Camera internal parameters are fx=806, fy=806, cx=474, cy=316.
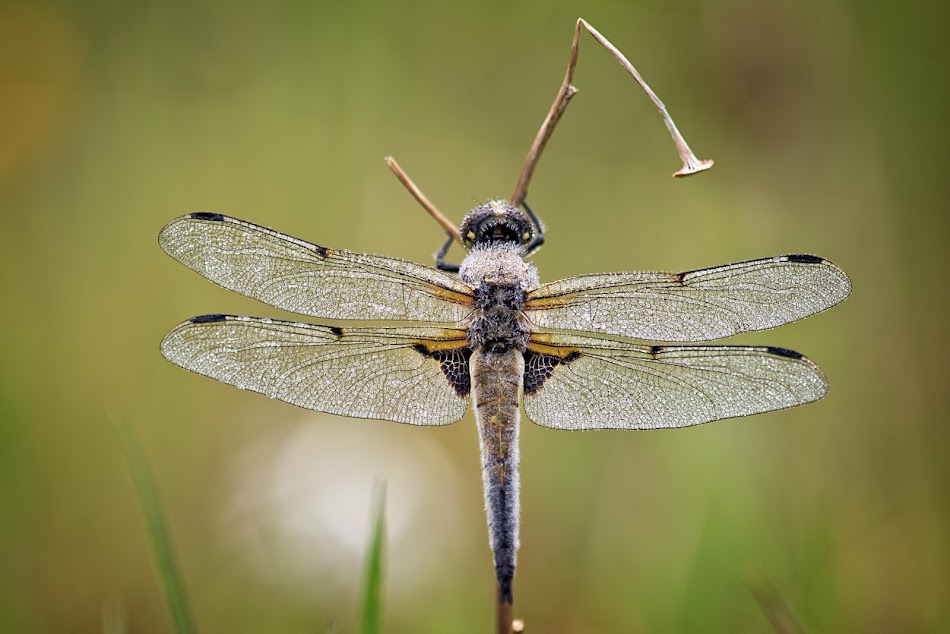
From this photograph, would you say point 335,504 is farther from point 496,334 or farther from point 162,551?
point 162,551

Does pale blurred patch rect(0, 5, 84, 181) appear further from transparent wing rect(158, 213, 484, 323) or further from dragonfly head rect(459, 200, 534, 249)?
dragonfly head rect(459, 200, 534, 249)

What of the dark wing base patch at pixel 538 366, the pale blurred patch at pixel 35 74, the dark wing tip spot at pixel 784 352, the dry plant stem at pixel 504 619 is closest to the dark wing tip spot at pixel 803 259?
the dark wing tip spot at pixel 784 352

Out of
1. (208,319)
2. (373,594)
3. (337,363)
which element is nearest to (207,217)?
(208,319)

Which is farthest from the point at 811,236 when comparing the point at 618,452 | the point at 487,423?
the point at 487,423

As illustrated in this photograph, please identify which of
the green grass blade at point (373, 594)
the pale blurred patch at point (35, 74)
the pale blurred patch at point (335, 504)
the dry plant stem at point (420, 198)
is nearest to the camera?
the green grass blade at point (373, 594)

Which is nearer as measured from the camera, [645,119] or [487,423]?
[487,423]

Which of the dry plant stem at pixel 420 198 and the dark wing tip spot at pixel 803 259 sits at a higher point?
the dry plant stem at pixel 420 198

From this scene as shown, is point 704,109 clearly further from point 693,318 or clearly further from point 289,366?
point 289,366

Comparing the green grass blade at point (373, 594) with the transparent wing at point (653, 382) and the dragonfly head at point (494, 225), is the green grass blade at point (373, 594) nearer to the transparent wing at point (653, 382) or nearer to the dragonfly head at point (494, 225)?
the transparent wing at point (653, 382)
